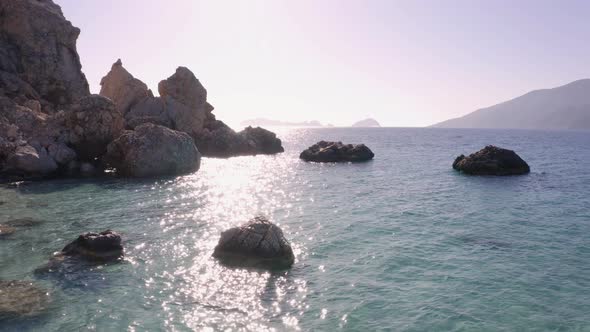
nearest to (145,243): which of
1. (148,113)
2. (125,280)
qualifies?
(125,280)

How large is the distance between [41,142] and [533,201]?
40.3 m

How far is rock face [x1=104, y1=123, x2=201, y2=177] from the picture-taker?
37.7 metres

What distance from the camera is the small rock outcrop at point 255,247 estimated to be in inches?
627

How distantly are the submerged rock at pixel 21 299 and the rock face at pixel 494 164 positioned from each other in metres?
39.6

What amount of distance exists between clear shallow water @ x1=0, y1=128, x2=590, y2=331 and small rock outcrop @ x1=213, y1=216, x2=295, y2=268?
610mm

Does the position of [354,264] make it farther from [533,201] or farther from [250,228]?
[533,201]

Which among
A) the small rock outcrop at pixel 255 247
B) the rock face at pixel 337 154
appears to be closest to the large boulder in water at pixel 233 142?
the rock face at pixel 337 154

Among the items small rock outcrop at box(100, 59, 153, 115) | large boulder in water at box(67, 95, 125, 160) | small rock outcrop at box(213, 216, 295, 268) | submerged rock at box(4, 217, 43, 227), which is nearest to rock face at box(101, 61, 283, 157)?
small rock outcrop at box(100, 59, 153, 115)

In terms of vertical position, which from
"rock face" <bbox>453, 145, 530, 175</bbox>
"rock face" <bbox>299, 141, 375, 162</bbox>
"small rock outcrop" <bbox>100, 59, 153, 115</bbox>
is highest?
"small rock outcrop" <bbox>100, 59, 153, 115</bbox>

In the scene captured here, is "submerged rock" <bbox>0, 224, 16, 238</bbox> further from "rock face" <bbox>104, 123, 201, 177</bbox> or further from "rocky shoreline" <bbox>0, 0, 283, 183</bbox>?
"rock face" <bbox>104, 123, 201, 177</bbox>

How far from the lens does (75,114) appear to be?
38.6m

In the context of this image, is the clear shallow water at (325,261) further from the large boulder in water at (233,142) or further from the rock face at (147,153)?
the large boulder in water at (233,142)

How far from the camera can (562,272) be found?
15.1m

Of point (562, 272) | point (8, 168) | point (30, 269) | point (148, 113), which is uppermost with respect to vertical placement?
point (148, 113)
